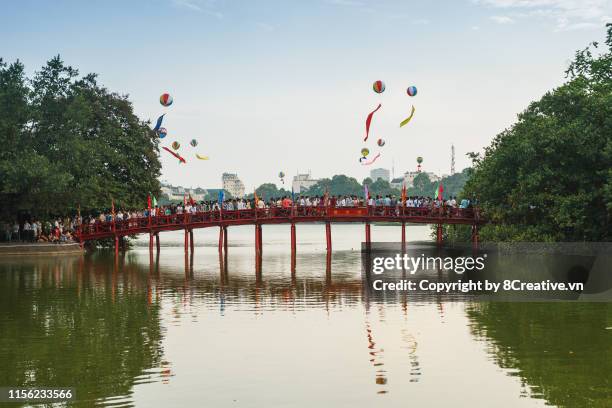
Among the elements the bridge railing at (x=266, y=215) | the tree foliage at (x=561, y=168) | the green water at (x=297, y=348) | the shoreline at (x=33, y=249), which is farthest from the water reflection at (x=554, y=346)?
the shoreline at (x=33, y=249)

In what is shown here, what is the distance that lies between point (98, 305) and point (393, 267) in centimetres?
2133

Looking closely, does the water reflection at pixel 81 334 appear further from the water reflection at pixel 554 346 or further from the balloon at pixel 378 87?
the balloon at pixel 378 87

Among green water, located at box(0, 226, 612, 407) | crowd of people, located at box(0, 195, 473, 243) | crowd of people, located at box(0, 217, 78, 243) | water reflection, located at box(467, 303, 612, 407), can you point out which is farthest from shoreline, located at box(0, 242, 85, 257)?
water reflection, located at box(467, 303, 612, 407)

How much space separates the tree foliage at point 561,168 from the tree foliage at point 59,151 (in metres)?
27.3

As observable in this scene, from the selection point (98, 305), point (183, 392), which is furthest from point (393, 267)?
point (183, 392)

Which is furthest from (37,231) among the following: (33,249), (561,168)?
(561,168)

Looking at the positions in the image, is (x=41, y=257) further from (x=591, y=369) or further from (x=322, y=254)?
(x=591, y=369)

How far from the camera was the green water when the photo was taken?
15.6 metres

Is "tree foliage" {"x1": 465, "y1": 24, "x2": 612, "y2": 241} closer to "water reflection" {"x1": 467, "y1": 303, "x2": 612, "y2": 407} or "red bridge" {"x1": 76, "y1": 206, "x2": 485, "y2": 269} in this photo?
"red bridge" {"x1": 76, "y1": 206, "x2": 485, "y2": 269}

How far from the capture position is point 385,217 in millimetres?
55844

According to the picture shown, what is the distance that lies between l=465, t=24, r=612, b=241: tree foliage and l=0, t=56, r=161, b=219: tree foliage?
27279mm

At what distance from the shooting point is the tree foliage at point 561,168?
133 ft

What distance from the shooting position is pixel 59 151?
56.5 meters

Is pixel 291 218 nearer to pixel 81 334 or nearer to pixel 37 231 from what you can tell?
pixel 37 231
